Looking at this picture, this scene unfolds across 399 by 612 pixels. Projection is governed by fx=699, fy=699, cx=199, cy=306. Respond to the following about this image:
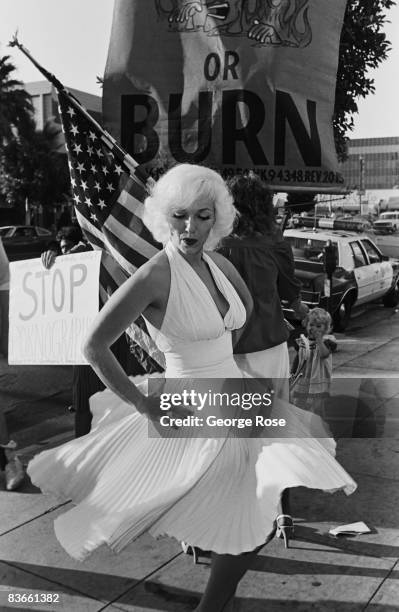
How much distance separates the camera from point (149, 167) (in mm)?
4805

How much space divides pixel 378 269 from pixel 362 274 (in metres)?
0.82

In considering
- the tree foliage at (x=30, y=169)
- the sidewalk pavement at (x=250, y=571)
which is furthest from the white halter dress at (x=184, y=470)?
the tree foliage at (x=30, y=169)

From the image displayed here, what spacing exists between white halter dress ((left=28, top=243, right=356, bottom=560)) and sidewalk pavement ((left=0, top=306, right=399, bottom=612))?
27.1 inches

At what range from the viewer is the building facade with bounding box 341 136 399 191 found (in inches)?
4321

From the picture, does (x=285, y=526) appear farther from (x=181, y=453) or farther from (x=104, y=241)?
(x=104, y=241)

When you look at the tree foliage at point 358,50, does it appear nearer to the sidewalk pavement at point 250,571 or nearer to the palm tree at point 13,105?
the sidewalk pavement at point 250,571

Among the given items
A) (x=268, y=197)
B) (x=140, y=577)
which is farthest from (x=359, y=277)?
(x=140, y=577)

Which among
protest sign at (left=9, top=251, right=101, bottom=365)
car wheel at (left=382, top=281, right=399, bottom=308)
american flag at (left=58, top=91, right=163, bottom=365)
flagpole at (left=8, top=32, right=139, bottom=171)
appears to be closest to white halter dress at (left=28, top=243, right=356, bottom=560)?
american flag at (left=58, top=91, right=163, bottom=365)

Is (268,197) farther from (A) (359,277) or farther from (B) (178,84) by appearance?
(A) (359,277)

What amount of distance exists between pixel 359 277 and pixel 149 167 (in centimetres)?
774

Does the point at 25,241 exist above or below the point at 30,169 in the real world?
below

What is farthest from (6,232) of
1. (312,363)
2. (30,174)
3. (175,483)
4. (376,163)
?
(376,163)

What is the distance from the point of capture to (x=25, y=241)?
2925cm

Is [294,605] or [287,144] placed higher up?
[287,144]
